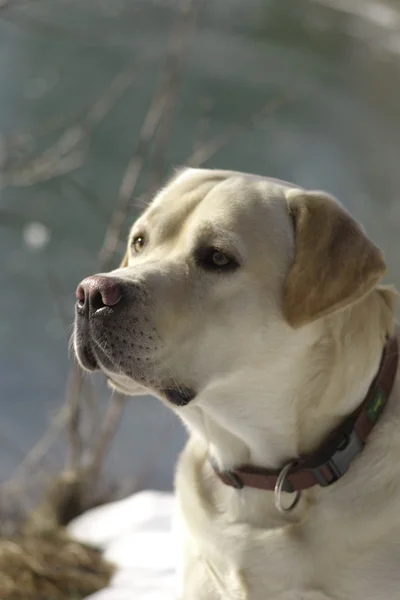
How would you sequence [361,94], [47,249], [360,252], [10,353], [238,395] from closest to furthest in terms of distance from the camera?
[360,252] < [238,395] < [10,353] < [47,249] < [361,94]

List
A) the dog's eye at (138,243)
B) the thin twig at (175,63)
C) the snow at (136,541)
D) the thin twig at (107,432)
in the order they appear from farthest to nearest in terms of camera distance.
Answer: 1. the thin twig at (107,432)
2. the thin twig at (175,63)
3. the snow at (136,541)
4. the dog's eye at (138,243)

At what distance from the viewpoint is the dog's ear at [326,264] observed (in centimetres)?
146

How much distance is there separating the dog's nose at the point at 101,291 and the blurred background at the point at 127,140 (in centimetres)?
83

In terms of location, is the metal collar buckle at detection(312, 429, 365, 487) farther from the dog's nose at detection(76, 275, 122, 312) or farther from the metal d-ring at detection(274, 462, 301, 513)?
the dog's nose at detection(76, 275, 122, 312)

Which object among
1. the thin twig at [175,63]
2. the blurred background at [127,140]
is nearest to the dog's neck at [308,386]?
the blurred background at [127,140]

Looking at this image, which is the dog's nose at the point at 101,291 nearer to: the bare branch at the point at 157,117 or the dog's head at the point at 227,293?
the dog's head at the point at 227,293

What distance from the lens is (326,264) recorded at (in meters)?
1.49

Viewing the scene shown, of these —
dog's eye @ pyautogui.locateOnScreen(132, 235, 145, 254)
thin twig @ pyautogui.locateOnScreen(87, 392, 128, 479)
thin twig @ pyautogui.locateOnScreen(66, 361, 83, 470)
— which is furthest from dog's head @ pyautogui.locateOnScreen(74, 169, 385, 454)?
thin twig @ pyautogui.locateOnScreen(87, 392, 128, 479)

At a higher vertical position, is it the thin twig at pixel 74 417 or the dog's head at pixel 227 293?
the dog's head at pixel 227 293

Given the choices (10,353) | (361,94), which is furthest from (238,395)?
(361,94)

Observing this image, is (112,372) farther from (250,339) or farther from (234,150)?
(234,150)

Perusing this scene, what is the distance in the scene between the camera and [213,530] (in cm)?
166

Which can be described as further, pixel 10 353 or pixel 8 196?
pixel 8 196

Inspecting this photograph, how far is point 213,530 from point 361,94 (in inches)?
308
